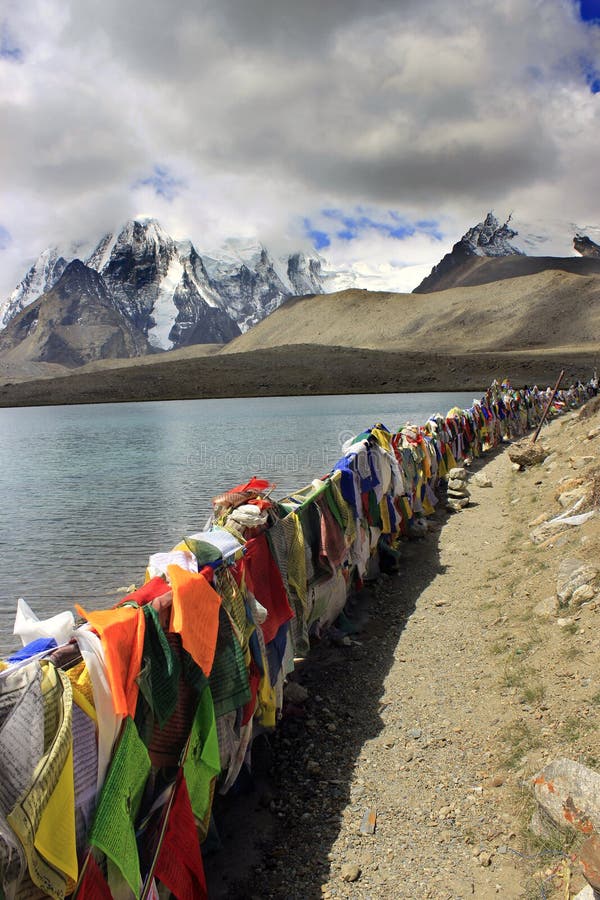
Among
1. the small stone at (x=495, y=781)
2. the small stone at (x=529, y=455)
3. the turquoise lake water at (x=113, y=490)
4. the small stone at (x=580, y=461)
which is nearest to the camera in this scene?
the small stone at (x=495, y=781)

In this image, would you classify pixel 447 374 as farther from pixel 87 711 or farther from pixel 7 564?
pixel 87 711

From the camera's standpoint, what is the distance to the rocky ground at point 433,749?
3.63 m

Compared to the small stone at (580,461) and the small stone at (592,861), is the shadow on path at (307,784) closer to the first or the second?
the small stone at (592,861)

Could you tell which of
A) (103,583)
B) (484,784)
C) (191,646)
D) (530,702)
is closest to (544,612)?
(530,702)

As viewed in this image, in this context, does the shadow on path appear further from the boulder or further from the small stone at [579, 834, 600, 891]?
the small stone at [579, 834, 600, 891]

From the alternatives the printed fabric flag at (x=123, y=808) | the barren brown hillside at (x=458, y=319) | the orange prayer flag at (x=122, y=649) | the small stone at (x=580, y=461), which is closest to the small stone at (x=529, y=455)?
the small stone at (x=580, y=461)

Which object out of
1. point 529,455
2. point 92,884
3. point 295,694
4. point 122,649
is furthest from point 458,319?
point 92,884

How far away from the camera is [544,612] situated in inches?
238

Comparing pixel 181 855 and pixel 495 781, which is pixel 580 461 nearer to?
pixel 495 781

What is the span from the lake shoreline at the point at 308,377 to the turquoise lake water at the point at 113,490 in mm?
46053

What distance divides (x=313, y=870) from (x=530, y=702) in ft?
6.54

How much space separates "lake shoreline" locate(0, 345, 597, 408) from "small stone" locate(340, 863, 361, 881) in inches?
3062

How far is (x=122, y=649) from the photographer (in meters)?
2.90

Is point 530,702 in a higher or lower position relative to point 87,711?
lower
